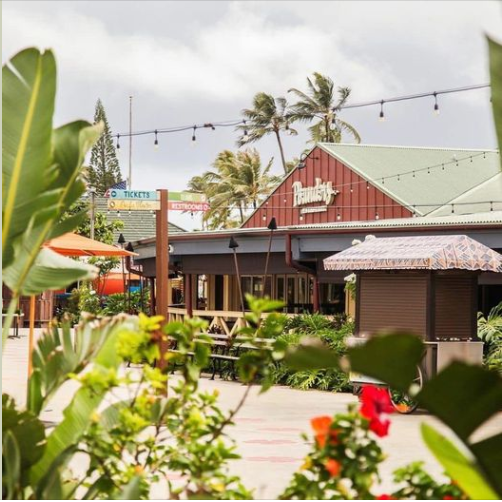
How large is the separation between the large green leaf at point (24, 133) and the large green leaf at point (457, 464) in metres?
1.73

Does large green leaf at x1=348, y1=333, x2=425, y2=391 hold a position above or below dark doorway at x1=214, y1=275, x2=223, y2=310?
below

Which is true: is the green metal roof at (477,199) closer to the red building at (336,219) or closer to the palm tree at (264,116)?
the red building at (336,219)

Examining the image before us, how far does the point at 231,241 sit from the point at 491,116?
19776 millimetres

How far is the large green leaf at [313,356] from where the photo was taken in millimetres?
1904

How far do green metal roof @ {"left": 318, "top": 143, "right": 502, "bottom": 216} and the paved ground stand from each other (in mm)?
15746

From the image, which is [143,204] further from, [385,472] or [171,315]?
[171,315]

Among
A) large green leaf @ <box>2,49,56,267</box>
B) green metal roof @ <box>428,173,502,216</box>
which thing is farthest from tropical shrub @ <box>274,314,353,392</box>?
large green leaf @ <box>2,49,56,267</box>

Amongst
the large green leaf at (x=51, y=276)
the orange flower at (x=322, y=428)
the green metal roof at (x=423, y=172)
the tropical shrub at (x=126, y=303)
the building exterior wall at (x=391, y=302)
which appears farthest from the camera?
the green metal roof at (x=423, y=172)

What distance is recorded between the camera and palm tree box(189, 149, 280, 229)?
61094 mm

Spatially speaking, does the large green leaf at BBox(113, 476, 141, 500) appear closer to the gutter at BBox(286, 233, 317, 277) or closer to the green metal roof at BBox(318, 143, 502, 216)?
the gutter at BBox(286, 233, 317, 277)

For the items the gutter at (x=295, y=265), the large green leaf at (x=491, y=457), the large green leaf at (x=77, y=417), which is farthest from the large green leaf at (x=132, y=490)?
the gutter at (x=295, y=265)

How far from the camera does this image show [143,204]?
13.1 meters

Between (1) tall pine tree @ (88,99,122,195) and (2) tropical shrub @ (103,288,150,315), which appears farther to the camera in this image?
(1) tall pine tree @ (88,99,122,195)

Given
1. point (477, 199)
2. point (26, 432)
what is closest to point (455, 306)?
point (26, 432)
